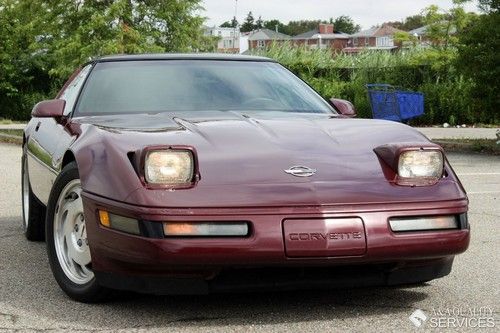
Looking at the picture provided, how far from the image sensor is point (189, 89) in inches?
225

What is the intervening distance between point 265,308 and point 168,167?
2.90 ft

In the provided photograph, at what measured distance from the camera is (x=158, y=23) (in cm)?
2764

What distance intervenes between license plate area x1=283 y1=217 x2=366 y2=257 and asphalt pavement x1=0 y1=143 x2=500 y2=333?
0.37 metres

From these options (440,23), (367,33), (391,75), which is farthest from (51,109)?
(367,33)

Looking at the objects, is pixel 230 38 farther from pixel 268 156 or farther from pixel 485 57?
pixel 268 156

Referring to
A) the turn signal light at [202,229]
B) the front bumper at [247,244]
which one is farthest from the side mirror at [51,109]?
the turn signal light at [202,229]

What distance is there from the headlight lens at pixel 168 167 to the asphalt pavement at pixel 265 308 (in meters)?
0.66

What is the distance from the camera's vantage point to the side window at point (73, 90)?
19.4 ft

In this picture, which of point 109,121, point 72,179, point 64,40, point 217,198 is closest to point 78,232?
point 72,179

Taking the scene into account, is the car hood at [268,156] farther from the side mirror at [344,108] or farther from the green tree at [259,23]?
the green tree at [259,23]

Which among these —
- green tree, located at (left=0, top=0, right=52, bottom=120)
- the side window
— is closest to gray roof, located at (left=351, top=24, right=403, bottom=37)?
green tree, located at (left=0, top=0, right=52, bottom=120)

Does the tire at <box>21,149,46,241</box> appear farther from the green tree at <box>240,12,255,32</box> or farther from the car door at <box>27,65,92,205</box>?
the green tree at <box>240,12,255,32</box>

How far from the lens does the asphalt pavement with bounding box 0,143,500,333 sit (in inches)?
171

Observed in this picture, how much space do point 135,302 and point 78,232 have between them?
0.47 metres
